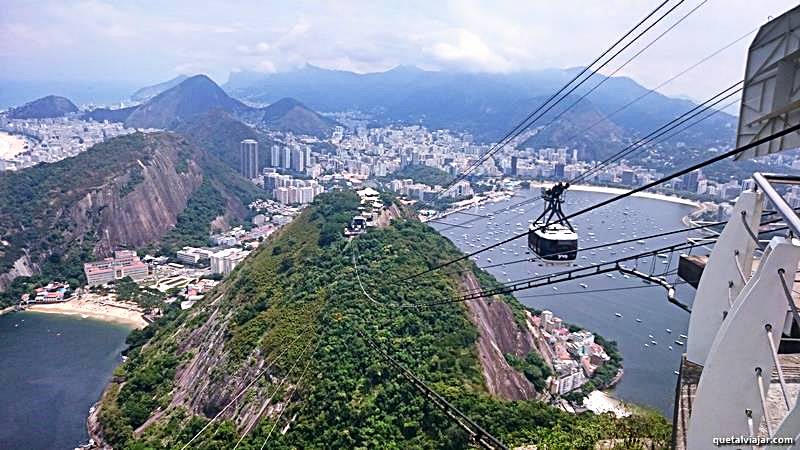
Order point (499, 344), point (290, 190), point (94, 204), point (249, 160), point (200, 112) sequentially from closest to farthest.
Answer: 1. point (499, 344)
2. point (94, 204)
3. point (290, 190)
4. point (249, 160)
5. point (200, 112)

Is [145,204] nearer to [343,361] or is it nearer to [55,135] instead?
[343,361]

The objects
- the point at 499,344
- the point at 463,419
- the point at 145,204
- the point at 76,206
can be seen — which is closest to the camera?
the point at 463,419

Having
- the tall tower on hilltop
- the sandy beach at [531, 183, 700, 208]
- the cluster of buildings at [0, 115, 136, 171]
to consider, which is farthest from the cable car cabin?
the cluster of buildings at [0, 115, 136, 171]

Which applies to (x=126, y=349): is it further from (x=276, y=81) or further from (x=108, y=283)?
(x=276, y=81)

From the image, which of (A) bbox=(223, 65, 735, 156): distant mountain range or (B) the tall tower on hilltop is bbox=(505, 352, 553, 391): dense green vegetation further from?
(A) bbox=(223, 65, 735, 156): distant mountain range

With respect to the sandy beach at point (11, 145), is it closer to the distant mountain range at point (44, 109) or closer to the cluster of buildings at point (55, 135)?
the cluster of buildings at point (55, 135)

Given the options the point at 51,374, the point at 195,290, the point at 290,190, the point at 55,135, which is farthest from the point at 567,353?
the point at 55,135

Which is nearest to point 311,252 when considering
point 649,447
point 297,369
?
point 297,369
